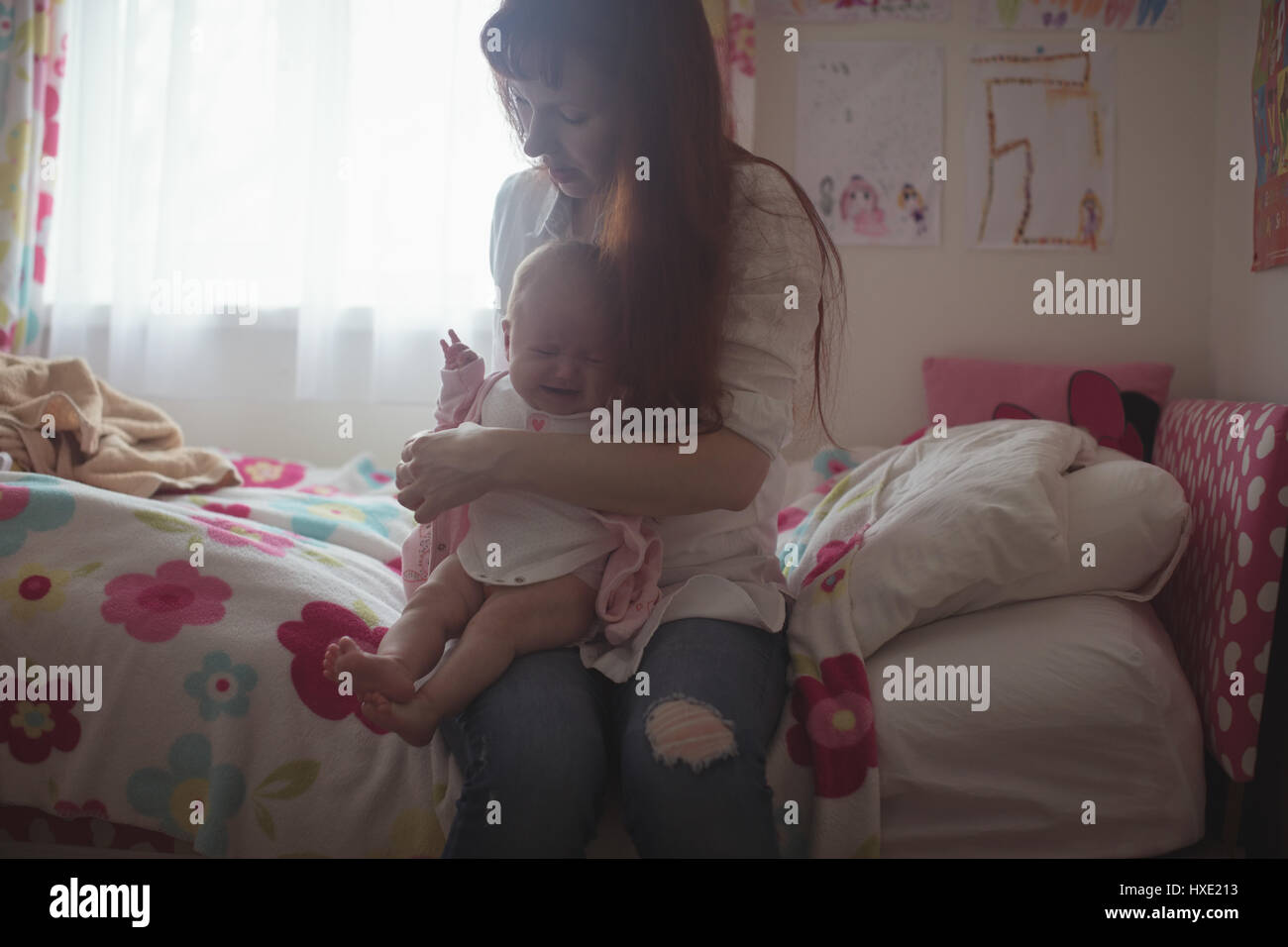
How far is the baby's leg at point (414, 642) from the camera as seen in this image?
87 centimetres

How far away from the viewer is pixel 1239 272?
1.79 metres

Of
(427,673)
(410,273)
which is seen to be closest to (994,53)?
(410,273)

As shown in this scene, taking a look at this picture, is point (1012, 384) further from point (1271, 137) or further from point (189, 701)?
point (189, 701)

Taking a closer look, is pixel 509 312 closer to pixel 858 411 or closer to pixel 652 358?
pixel 652 358

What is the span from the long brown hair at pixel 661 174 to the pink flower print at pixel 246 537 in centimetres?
51

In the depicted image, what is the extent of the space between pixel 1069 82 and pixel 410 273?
63.1 inches

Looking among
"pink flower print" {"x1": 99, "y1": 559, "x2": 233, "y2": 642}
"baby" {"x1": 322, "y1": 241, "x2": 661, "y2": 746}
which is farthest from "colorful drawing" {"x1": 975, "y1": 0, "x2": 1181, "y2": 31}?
"pink flower print" {"x1": 99, "y1": 559, "x2": 233, "y2": 642}

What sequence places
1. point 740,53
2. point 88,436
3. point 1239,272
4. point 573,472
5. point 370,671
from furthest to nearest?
point 740,53 < point 1239,272 < point 88,436 < point 573,472 < point 370,671

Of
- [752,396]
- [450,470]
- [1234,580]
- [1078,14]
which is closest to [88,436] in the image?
[450,470]

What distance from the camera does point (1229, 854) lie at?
1.09m

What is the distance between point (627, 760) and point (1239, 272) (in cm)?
159

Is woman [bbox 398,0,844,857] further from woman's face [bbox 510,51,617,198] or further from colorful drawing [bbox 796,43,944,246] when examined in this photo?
colorful drawing [bbox 796,43,944,246]

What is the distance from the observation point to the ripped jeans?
33.1 inches

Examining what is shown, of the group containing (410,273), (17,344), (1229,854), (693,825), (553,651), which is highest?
(410,273)
